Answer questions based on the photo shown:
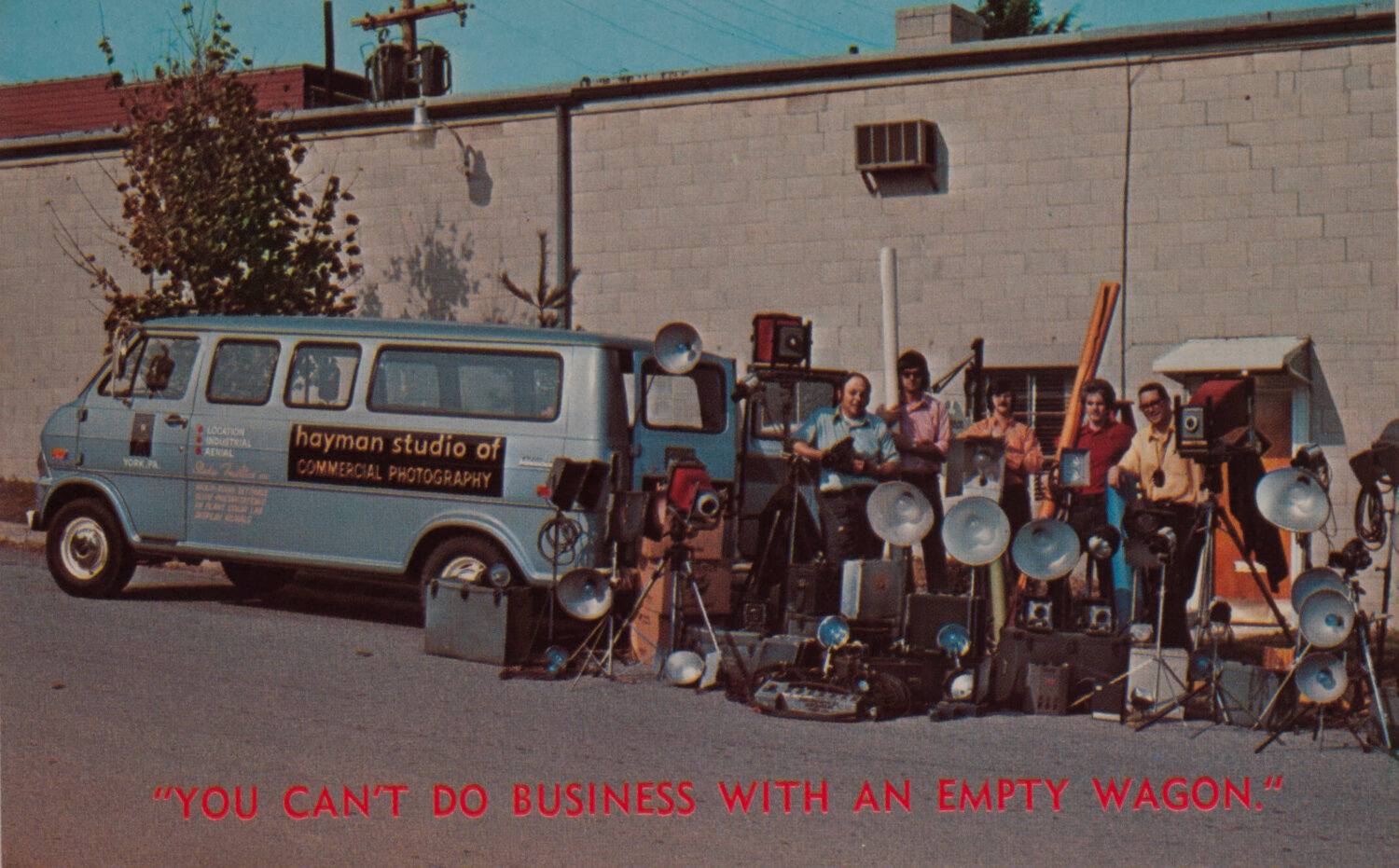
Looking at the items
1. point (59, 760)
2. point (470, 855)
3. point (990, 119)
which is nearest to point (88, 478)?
point (59, 760)

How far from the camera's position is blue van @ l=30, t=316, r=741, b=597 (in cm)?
969

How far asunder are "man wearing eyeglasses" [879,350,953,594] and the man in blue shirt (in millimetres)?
208

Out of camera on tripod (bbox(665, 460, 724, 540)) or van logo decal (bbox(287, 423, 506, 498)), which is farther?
van logo decal (bbox(287, 423, 506, 498))

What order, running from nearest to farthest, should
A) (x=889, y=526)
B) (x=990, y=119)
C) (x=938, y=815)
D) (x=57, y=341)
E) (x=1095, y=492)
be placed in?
1. (x=938, y=815)
2. (x=889, y=526)
3. (x=1095, y=492)
4. (x=990, y=119)
5. (x=57, y=341)

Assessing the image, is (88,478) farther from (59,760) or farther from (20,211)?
(20,211)

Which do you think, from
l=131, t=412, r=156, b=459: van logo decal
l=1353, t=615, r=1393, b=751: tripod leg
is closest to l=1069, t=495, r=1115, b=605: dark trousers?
l=1353, t=615, r=1393, b=751: tripod leg

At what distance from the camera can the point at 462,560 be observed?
984cm

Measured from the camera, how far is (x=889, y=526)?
8.59m

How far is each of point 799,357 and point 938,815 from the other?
403 cm

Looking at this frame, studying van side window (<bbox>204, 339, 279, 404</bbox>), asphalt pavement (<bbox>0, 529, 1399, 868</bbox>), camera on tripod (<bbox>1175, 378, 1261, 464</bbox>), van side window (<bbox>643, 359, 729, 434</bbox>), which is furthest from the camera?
van side window (<bbox>204, 339, 279, 404</bbox>)

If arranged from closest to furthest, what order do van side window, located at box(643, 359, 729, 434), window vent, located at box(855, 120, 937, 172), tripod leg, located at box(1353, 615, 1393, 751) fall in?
tripod leg, located at box(1353, 615, 1393, 751) < van side window, located at box(643, 359, 729, 434) < window vent, located at box(855, 120, 937, 172)

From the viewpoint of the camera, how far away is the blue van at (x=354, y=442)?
9.69 meters

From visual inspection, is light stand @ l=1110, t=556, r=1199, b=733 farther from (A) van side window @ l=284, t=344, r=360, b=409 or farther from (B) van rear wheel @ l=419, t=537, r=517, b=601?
(A) van side window @ l=284, t=344, r=360, b=409

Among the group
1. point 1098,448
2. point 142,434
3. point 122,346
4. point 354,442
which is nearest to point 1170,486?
point 1098,448
